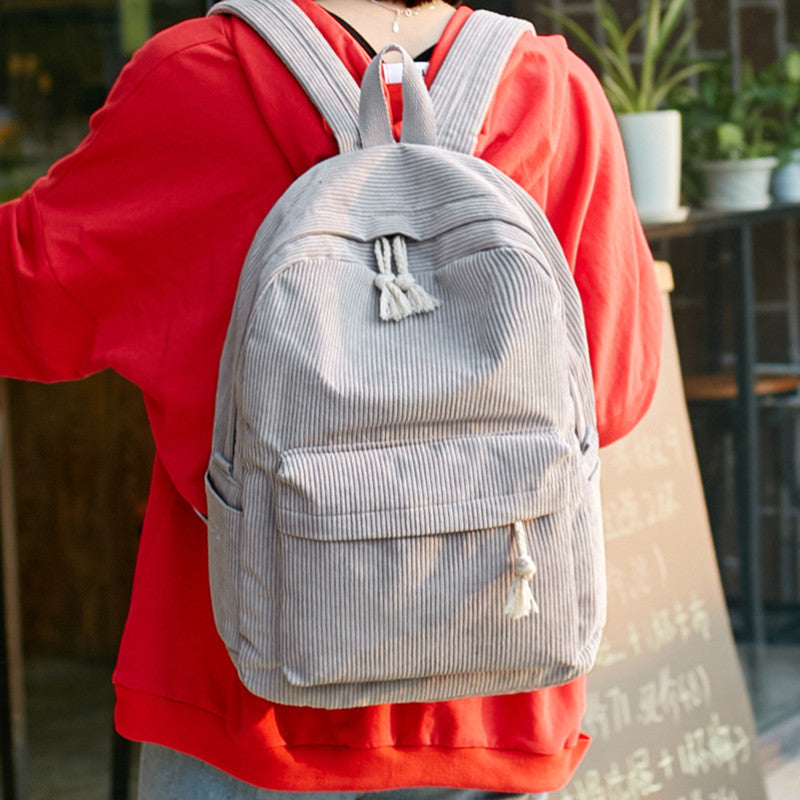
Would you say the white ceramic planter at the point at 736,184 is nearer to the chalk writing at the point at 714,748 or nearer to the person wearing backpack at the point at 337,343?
the chalk writing at the point at 714,748

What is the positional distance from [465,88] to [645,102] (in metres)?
1.85

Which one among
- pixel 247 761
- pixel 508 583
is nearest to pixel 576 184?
pixel 508 583

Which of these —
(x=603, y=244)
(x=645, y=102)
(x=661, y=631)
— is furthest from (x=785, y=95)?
(x=603, y=244)

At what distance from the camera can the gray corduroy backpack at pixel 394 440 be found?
1.08 metres

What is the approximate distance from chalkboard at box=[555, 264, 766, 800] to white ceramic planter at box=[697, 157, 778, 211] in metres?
1.03

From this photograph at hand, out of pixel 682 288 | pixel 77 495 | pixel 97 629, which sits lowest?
pixel 97 629

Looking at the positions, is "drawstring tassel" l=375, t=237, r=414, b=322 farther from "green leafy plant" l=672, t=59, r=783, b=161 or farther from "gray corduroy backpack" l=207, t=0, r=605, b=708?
"green leafy plant" l=672, t=59, r=783, b=161

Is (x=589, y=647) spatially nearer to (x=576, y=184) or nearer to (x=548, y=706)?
(x=548, y=706)

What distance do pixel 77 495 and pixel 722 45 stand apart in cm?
242

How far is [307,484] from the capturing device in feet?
3.52

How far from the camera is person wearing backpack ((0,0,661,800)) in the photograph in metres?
1.10

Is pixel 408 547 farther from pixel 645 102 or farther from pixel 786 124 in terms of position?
pixel 786 124

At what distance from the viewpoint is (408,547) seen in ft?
3.59

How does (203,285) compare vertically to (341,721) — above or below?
above
